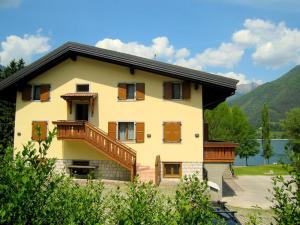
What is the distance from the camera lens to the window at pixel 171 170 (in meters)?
22.1

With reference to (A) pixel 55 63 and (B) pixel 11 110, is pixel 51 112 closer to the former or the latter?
(A) pixel 55 63

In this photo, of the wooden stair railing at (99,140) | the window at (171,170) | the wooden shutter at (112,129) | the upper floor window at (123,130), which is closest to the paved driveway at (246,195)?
the window at (171,170)

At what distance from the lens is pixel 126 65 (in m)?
22.7

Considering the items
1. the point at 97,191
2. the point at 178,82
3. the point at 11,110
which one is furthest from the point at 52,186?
the point at 11,110

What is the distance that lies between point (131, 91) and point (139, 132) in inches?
114

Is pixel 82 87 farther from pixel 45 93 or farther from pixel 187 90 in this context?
pixel 187 90

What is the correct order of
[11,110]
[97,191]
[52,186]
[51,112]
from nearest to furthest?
1. [52,186]
2. [97,191]
3. [51,112]
4. [11,110]

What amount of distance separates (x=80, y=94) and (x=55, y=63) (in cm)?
341

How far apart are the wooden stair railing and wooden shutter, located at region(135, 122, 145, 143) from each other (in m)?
0.94

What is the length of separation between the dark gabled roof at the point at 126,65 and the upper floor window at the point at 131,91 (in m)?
1.15

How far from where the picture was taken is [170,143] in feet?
72.6

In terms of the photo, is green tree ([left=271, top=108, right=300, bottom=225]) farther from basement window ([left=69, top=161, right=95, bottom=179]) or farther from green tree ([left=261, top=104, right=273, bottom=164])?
green tree ([left=261, top=104, right=273, bottom=164])

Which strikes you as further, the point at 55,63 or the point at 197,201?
the point at 55,63

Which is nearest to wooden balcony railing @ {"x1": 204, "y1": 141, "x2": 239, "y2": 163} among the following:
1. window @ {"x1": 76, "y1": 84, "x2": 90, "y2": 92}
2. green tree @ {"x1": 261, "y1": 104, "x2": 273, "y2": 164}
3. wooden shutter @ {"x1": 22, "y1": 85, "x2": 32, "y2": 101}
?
window @ {"x1": 76, "y1": 84, "x2": 90, "y2": 92}
